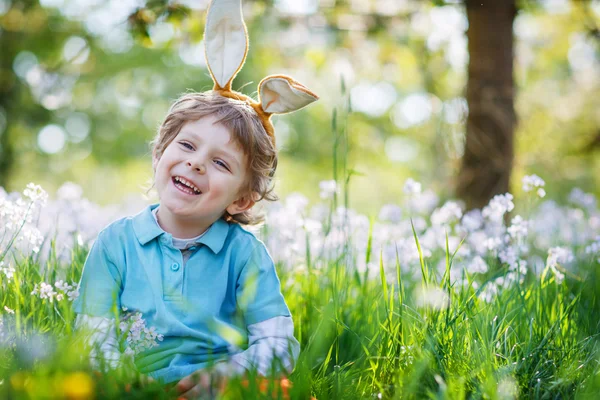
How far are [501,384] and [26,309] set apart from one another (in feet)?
5.31

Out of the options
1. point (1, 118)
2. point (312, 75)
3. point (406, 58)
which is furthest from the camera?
point (312, 75)

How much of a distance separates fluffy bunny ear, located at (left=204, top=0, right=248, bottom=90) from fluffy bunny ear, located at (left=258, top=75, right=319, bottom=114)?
151mm

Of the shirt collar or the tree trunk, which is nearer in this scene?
the shirt collar

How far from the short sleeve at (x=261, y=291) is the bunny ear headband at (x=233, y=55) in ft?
1.98

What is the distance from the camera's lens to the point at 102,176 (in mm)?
19766

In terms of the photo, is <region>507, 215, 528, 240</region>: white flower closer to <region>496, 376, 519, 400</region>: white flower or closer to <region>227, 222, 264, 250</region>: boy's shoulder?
<region>496, 376, 519, 400</region>: white flower

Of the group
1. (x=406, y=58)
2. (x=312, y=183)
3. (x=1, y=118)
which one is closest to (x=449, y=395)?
(x=406, y=58)

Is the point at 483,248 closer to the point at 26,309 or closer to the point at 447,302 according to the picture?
the point at 447,302

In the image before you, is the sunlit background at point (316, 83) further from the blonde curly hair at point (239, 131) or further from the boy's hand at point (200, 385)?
the boy's hand at point (200, 385)

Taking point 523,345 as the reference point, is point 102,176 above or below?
below

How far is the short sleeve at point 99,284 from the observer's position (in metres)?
2.12

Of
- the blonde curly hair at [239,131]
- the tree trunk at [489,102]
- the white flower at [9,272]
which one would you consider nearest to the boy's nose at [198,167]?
the blonde curly hair at [239,131]

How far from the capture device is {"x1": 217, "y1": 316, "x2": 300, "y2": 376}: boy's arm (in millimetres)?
2061

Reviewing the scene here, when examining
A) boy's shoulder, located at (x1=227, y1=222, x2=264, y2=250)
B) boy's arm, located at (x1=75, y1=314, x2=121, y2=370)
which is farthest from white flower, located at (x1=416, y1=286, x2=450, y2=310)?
boy's arm, located at (x1=75, y1=314, x2=121, y2=370)
